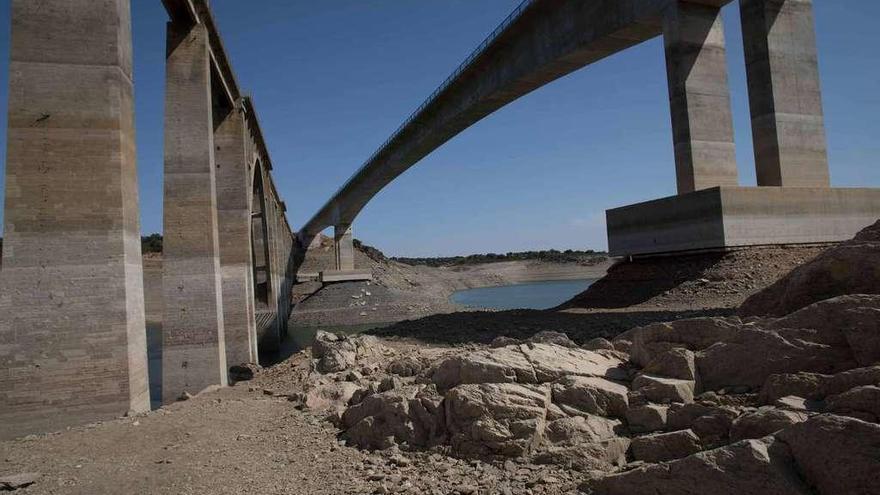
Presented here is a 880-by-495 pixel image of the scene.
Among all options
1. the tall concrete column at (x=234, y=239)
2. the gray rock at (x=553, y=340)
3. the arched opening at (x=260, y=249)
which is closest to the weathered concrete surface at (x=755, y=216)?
the gray rock at (x=553, y=340)

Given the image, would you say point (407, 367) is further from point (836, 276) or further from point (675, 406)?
point (836, 276)

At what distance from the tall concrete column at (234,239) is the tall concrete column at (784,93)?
64.8 feet

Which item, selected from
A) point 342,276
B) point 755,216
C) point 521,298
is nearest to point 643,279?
point 755,216

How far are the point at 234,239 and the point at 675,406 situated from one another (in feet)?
63.3

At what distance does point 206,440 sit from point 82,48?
8581 millimetres

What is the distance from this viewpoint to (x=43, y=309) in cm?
988

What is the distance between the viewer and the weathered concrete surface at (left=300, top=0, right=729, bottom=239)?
18.5m

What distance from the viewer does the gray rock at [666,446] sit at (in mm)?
4207

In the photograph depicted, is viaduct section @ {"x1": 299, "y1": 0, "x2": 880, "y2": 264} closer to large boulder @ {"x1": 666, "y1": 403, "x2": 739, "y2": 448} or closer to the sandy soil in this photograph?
the sandy soil

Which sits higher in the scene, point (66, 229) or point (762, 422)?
point (66, 229)

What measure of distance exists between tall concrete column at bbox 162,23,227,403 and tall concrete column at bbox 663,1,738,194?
51.0 ft

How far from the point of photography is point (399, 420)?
5.91 m

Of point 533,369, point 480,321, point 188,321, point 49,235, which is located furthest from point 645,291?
point 49,235

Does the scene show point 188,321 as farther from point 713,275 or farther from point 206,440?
point 713,275
